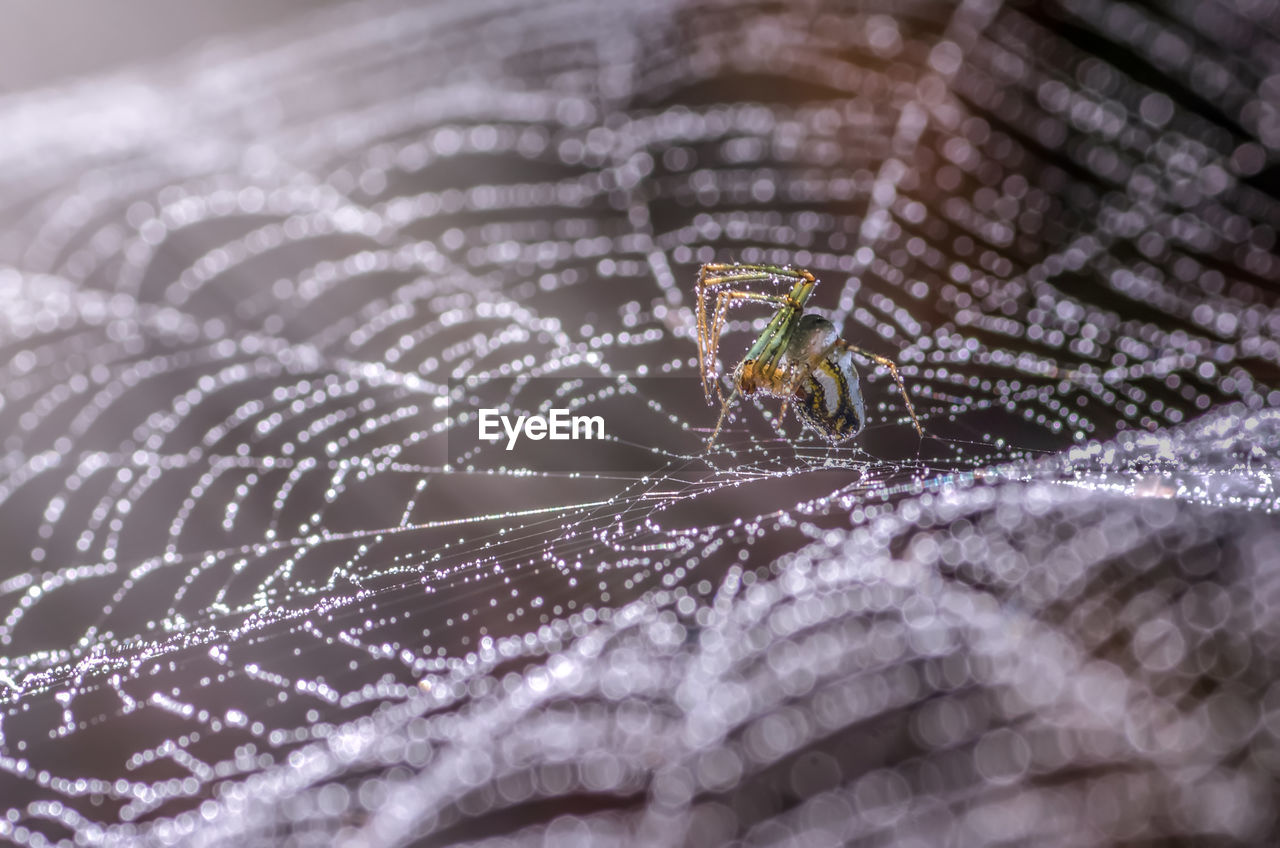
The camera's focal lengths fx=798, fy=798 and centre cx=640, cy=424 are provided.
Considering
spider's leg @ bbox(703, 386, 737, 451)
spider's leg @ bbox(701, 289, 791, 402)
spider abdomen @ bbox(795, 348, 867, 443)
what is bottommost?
spider abdomen @ bbox(795, 348, 867, 443)

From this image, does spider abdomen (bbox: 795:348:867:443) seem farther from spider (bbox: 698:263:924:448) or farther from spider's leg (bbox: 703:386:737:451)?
spider's leg (bbox: 703:386:737:451)

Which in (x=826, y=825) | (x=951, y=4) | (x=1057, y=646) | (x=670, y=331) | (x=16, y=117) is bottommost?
→ (x=826, y=825)

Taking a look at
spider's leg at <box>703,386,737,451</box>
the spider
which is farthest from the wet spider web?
Result: the spider

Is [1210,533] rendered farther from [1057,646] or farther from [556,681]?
[556,681]

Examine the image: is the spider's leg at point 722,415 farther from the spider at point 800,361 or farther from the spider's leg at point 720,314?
the spider at point 800,361

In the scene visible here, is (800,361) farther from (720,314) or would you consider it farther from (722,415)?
(722,415)

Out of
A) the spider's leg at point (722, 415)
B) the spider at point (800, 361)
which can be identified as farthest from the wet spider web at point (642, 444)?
the spider at point (800, 361)

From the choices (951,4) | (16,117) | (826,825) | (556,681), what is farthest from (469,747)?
(951,4)
